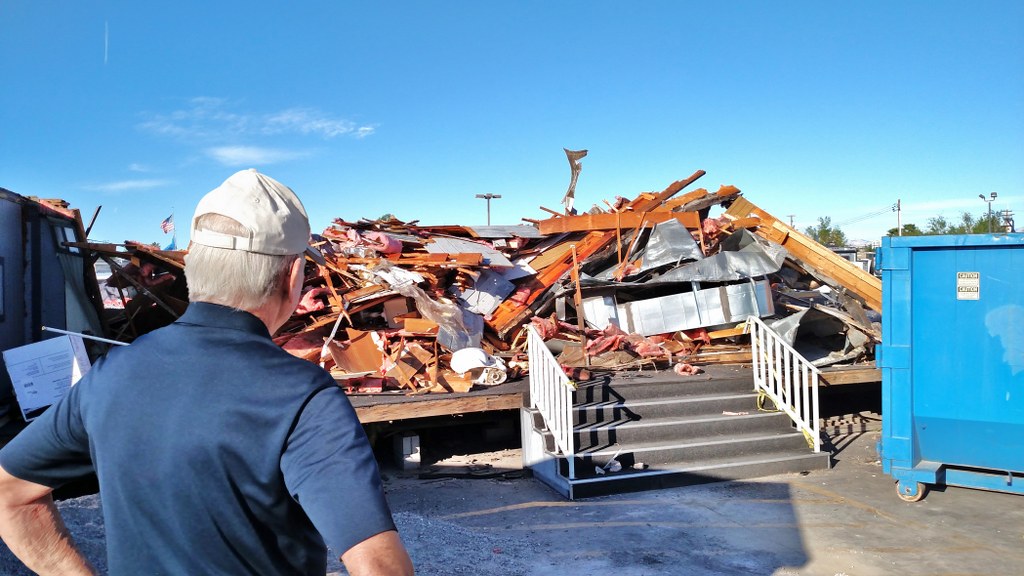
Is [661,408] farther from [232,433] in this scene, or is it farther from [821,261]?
[232,433]

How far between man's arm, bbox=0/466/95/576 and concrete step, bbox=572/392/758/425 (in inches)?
235

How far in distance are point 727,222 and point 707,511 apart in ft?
21.3

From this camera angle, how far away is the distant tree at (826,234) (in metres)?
54.3

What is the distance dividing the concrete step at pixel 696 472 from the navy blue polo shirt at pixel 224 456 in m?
5.56

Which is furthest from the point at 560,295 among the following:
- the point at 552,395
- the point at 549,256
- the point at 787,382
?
the point at 787,382

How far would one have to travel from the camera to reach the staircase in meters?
6.84

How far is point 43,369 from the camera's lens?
7012mm

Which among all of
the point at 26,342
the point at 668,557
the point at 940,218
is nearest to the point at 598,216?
the point at 668,557

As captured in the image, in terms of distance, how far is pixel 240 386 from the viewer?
4.11ft

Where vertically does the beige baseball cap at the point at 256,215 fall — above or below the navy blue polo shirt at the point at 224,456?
above

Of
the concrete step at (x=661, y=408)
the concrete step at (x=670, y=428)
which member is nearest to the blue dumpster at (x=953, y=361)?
the concrete step at (x=670, y=428)

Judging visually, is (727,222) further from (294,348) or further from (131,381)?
(131,381)

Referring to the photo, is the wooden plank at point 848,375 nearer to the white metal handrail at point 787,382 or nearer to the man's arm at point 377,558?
the white metal handrail at point 787,382

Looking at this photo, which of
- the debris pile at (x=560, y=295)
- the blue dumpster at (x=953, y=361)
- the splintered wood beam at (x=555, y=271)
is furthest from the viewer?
the splintered wood beam at (x=555, y=271)
